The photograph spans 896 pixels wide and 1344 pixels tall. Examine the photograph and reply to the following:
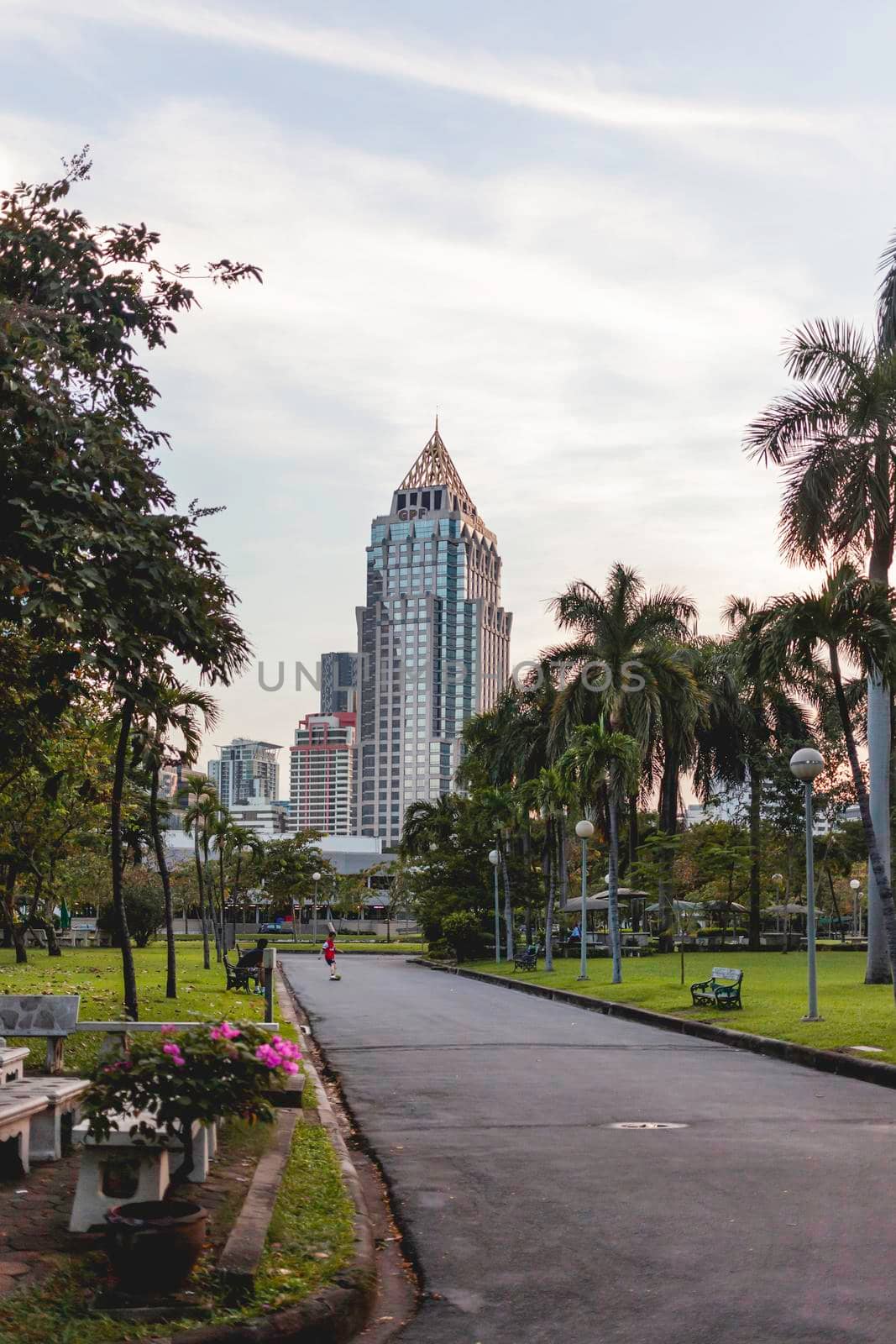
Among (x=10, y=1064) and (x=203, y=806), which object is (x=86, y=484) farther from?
(x=203, y=806)

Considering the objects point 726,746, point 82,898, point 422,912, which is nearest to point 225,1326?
point 422,912

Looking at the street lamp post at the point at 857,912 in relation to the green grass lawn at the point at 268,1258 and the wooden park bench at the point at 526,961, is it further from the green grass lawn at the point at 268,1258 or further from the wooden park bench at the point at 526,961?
the green grass lawn at the point at 268,1258

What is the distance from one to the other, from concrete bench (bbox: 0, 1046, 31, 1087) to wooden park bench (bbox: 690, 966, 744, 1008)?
1537 cm

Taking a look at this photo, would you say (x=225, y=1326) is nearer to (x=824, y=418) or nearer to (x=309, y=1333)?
(x=309, y=1333)

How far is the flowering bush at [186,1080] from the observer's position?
6.42 meters

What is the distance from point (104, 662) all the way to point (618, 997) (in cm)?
1899

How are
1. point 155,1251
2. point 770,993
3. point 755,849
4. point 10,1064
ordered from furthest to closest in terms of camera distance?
point 755,849
point 770,993
point 10,1064
point 155,1251

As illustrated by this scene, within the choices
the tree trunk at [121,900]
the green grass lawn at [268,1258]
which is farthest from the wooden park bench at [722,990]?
the green grass lawn at [268,1258]

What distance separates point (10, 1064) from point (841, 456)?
20665 mm

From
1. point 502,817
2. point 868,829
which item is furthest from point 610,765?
point 868,829

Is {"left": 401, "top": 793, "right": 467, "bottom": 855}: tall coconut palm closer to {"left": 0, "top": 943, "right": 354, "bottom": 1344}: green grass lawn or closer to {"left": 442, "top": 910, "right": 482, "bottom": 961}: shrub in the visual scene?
{"left": 442, "top": 910, "right": 482, "bottom": 961}: shrub

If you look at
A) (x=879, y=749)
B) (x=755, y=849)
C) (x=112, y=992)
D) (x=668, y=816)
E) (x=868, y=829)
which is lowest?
(x=112, y=992)

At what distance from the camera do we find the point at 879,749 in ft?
90.6

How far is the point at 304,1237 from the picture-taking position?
6.92m
